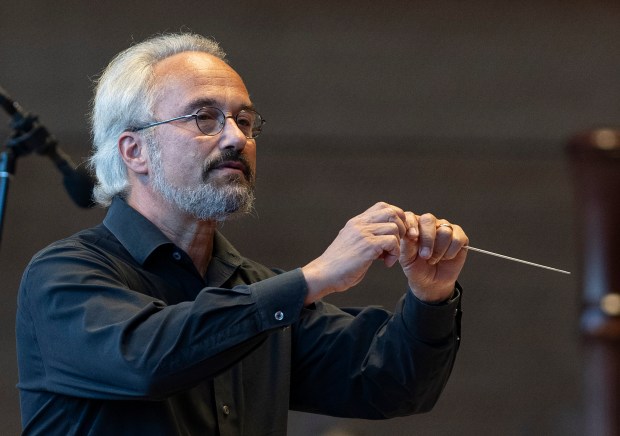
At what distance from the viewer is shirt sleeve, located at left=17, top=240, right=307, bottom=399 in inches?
61.9

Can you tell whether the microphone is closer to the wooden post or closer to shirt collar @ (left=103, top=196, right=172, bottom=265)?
shirt collar @ (left=103, top=196, right=172, bottom=265)

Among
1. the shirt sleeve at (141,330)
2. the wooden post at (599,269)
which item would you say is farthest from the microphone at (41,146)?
the wooden post at (599,269)

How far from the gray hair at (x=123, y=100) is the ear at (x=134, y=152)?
2cm

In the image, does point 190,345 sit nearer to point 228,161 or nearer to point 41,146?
point 228,161

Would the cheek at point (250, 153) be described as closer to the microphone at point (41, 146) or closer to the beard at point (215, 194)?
the beard at point (215, 194)

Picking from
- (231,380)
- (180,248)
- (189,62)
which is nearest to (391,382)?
(231,380)

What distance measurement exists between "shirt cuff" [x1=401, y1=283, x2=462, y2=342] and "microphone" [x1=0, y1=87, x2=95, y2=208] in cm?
75

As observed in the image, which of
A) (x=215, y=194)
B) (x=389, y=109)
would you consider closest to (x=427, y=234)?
(x=215, y=194)

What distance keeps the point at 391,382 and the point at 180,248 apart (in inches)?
18.2

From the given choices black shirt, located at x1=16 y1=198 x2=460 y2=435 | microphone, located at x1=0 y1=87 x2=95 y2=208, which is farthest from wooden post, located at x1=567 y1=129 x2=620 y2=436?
microphone, located at x1=0 y1=87 x2=95 y2=208

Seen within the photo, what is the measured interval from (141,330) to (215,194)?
41 cm

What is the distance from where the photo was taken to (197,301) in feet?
5.27

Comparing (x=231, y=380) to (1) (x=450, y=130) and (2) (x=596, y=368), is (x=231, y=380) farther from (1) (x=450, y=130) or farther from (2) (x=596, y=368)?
(1) (x=450, y=130)

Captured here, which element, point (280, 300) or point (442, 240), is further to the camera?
point (442, 240)
